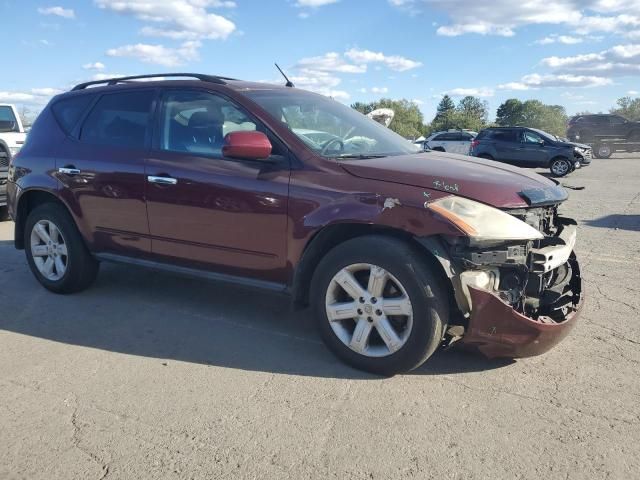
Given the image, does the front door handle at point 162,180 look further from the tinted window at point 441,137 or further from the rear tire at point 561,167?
the tinted window at point 441,137

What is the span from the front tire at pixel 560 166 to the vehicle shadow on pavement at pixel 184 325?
55.6ft

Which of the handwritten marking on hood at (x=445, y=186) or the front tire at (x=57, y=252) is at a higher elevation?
the handwritten marking on hood at (x=445, y=186)

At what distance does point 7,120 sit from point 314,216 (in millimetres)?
9417

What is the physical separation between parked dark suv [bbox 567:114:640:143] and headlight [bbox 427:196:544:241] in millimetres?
31954

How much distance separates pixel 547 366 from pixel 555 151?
17471 millimetres

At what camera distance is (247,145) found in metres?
3.64

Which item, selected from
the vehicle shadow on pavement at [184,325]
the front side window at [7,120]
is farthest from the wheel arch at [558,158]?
the vehicle shadow on pavement at [184,325]

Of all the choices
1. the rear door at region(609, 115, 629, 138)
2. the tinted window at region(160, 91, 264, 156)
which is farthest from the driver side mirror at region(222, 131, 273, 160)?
the rear door at region(609, 115, 629, 138)

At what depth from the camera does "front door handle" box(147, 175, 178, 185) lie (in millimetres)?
4145

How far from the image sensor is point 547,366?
11.7ft

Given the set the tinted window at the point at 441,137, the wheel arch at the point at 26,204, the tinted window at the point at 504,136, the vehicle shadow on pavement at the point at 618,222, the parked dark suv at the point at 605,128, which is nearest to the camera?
the wheel arch at the point at 26,204

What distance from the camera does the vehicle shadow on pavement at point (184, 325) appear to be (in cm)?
367

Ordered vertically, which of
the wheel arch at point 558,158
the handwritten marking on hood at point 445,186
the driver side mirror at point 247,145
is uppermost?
the driver side mirror at point 247,145

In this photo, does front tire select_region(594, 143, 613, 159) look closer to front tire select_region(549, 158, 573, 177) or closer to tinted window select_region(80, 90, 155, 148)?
front tire select_region(549, 158, 573, 177)
